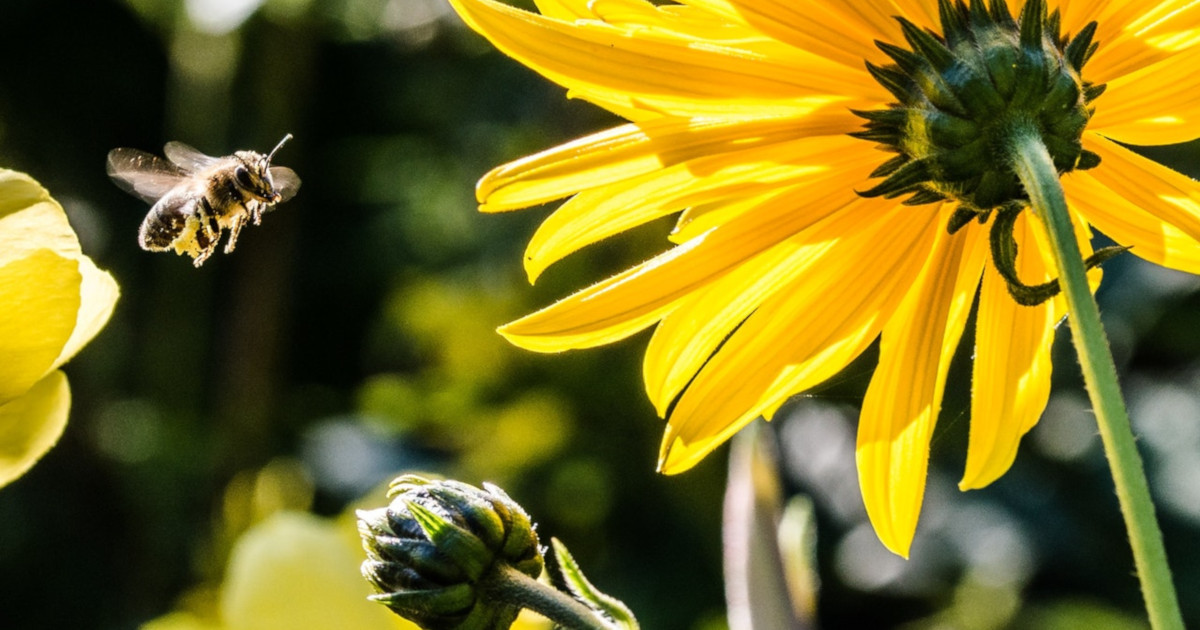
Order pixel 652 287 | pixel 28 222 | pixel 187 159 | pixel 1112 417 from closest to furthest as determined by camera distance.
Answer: pixel 1112 417 → pixel 28 222 → pixel 652 287 → pixel 187 159

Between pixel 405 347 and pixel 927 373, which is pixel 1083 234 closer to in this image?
pixel 927 373

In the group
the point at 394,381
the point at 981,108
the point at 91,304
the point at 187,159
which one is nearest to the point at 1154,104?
the point at 981,108

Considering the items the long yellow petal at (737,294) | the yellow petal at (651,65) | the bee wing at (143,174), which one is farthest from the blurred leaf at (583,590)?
the bee wing at (143,174)

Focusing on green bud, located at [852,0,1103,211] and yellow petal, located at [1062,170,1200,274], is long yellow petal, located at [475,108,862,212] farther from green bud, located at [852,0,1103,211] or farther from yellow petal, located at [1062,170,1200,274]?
yellow petal, located at [1062,170,1200,274]

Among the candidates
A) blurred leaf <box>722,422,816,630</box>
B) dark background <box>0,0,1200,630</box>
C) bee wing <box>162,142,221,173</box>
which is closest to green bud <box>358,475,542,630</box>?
blurred leaf <box>722,422,816,630</box>

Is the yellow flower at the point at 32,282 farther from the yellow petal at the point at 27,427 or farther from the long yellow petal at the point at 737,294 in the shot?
the long yellow petal at the point at 737,294

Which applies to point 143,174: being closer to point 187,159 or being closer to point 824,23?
point 187,159

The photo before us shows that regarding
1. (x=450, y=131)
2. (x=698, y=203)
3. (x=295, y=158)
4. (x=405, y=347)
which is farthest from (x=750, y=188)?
(x=295, y=158)

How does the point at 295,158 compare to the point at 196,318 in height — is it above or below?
above
